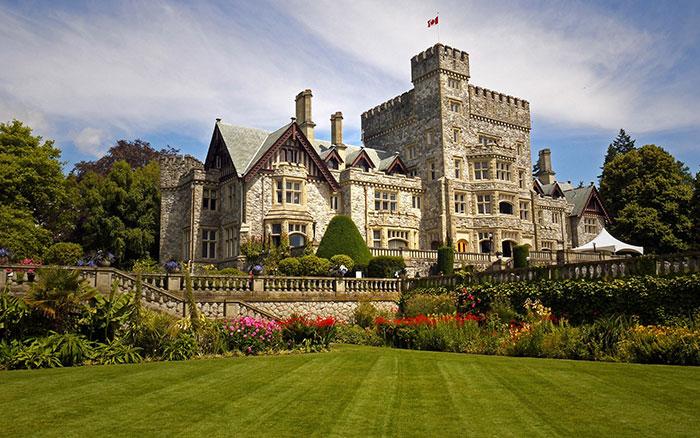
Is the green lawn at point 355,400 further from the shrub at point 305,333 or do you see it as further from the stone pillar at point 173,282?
the stone pillar at point 173,282

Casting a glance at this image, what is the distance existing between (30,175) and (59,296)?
25465mm

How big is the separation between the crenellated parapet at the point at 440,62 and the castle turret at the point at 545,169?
17047mm

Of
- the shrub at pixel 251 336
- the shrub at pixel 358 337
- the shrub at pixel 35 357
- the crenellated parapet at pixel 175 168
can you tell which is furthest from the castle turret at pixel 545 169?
the shrub at pixel 35 357

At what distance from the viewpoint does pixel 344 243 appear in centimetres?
3191

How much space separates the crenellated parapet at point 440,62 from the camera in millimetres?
44531

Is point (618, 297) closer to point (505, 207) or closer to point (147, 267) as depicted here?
point (147, 267)

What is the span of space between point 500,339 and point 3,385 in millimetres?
12576

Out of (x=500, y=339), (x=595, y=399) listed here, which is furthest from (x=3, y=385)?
(x=500, y=339)

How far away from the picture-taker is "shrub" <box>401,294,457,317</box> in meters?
23.4

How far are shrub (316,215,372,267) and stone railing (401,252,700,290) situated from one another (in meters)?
8.03

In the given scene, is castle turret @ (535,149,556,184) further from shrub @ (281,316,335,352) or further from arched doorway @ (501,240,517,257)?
shrub @ (281,316,335,352)

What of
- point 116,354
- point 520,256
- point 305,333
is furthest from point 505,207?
point 116,354

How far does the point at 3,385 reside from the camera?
10.5 meters

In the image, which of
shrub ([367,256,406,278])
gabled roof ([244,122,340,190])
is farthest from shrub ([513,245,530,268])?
gabled roof ([244,122,340,190])
